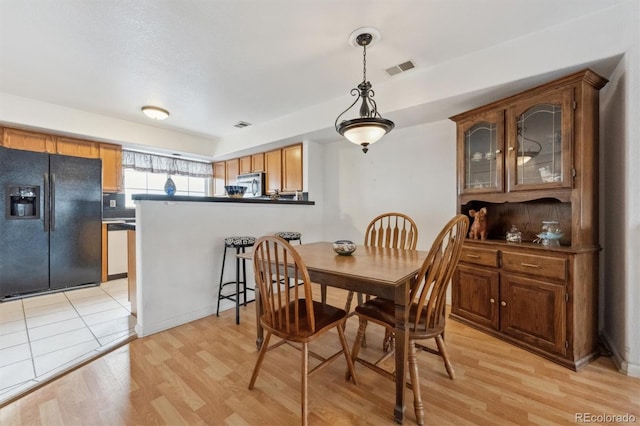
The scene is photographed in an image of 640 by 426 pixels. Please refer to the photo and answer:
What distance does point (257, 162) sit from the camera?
4.76m

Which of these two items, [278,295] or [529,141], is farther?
[529,141]

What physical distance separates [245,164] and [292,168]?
1240mm

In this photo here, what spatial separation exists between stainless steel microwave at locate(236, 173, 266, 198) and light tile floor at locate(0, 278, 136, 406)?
230 centimetres

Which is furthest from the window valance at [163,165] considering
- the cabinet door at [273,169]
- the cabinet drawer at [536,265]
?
the cabinet drawer at [536,265]

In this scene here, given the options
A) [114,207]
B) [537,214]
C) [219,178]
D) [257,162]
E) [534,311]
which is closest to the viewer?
[534,311]

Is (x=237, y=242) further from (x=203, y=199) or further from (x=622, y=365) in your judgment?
(x=622, y=365)

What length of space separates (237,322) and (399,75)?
288 centimetres

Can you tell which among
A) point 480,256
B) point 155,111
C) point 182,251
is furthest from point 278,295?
point 155,111

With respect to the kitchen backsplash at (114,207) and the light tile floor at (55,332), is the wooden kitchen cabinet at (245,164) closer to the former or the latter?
the kitchen backsplash at (114,207)

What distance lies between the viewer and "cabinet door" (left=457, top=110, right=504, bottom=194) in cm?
233

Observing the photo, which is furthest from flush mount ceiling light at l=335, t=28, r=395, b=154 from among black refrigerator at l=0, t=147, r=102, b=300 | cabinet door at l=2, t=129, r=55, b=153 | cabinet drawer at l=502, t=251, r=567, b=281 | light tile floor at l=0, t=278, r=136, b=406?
cabinet door at l=2, t=129, r=55, b=153

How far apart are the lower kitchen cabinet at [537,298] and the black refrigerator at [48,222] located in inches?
185

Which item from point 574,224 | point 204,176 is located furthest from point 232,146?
point 574,224

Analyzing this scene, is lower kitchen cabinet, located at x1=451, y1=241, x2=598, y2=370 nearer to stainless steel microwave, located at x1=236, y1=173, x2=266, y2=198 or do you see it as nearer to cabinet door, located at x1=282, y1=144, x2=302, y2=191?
cabinet door, located at x1=282, y1=144, x2=302, y2=191
